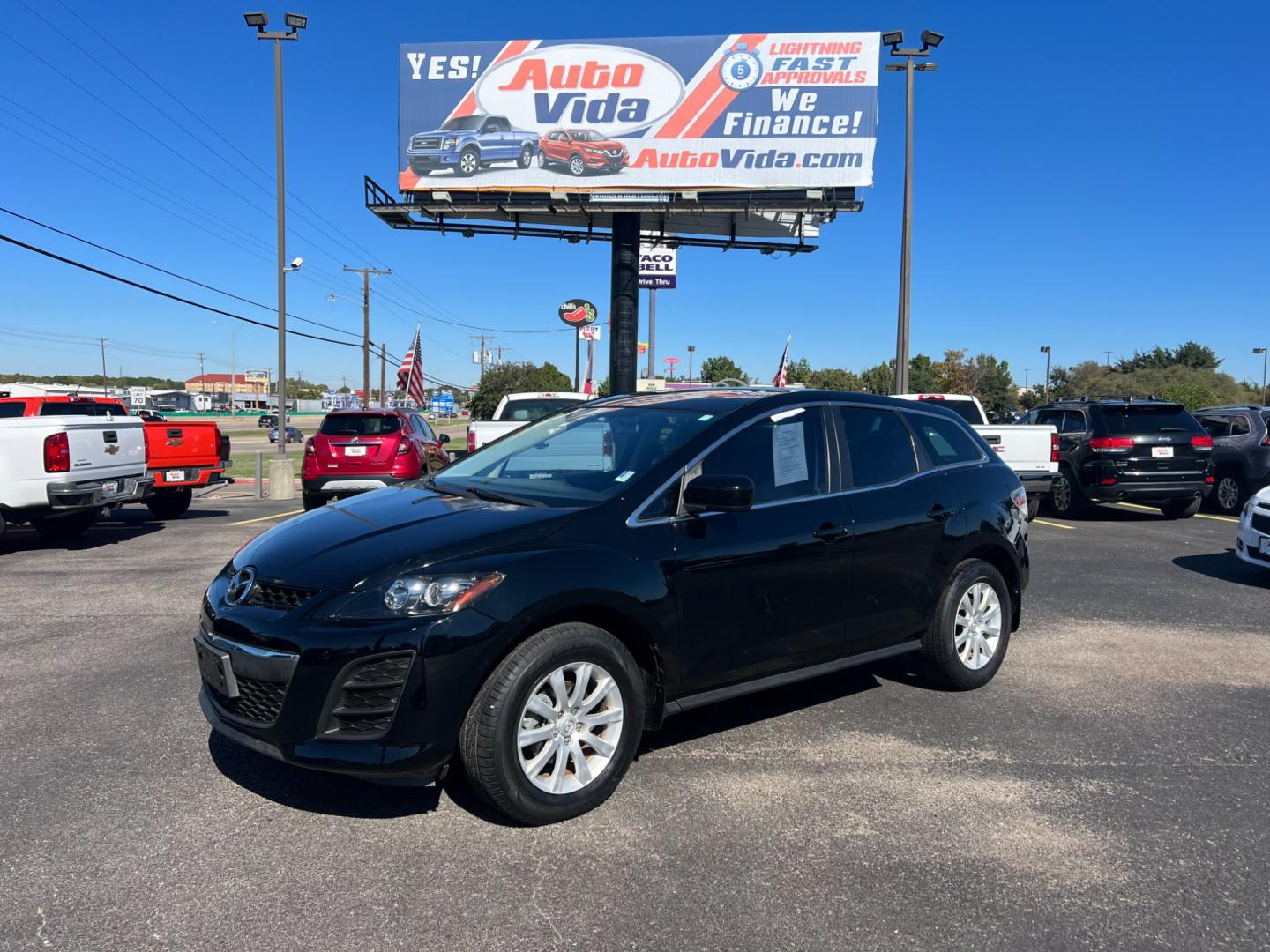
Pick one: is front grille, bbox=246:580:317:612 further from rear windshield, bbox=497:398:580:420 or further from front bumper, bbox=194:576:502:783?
rear windshield, bbox=497:398:580:420

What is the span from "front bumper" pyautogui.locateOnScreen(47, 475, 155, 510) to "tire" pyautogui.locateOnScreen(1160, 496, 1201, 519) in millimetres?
14569

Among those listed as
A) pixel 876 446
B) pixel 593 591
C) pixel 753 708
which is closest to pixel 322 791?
pixel 593 591

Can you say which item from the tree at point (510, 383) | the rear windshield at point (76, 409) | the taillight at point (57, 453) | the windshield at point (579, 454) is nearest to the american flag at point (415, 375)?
the rear windshield at point (76, 409)

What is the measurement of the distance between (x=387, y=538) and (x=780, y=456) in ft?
6.30

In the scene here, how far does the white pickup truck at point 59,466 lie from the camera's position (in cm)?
895

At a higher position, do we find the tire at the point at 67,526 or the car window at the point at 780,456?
the car window at the point at 780,456

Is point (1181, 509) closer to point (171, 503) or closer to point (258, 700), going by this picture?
point (258, 700)

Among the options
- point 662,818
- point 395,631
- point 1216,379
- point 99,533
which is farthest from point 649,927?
point 1216,379

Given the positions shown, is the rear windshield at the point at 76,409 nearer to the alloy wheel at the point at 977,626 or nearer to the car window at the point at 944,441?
the car window at the point at 944,441

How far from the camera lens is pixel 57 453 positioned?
9.12 meters

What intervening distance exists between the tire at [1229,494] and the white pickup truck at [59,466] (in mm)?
15909

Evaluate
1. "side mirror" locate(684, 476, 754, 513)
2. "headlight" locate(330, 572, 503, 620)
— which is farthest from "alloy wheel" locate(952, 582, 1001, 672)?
"headlight" locate(330, 572, 503, 620)

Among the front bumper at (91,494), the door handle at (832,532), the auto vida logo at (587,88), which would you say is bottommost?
the front bumper at (91,494)

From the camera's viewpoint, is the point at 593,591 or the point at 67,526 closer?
the point at 593,591
